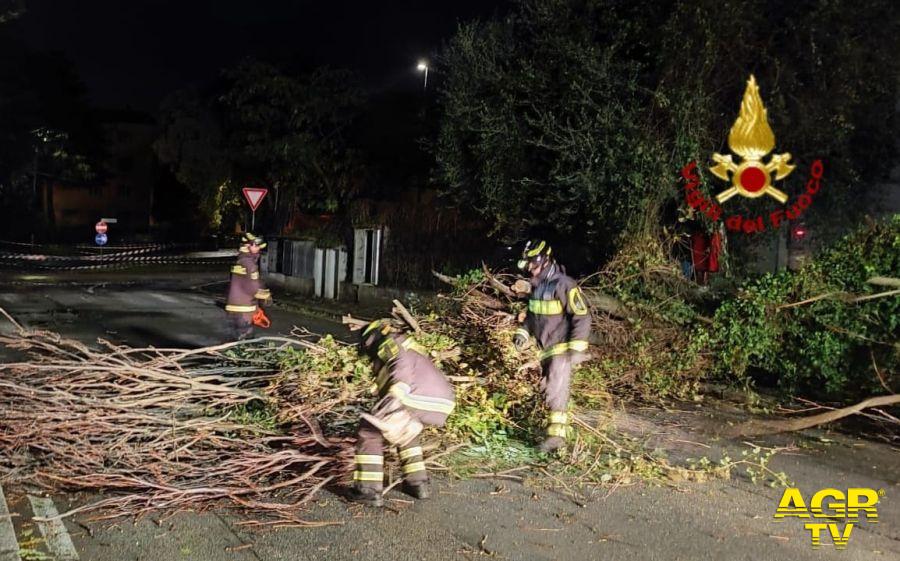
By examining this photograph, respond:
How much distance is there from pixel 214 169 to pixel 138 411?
86.9 feet

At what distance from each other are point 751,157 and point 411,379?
9.05 meters

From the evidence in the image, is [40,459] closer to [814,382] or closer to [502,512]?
[502,512]

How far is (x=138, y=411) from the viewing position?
624cm

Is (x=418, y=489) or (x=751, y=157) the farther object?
(x=751, y=157)

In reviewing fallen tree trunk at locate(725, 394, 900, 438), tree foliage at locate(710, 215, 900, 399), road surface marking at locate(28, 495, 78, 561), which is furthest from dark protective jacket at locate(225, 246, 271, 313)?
fallen tree trunk at locate(725, 394, 900, 438)

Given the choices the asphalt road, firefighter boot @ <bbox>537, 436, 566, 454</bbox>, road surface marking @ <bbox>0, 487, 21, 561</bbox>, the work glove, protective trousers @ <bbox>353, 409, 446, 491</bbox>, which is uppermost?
the work glove

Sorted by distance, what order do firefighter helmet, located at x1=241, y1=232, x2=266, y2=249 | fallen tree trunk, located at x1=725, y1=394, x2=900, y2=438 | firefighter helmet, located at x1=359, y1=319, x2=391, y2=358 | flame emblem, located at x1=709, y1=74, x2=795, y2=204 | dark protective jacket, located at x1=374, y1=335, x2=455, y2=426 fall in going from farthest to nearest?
1. flame emblem, located at x1=709, y1=74, x2=795, y2=204
2. firefighter helmet, located at x1=241, y1=232, x2=266, y2=249
3. fallen tree trunk, located at x1=725, y1=394, x2=900, y2=438
4. firefighter helmet, located at x1=359, y1=319, x2=391, y2=358
5. dark protective jacket, located at x1=374, y1=335, x2=455, y2=426

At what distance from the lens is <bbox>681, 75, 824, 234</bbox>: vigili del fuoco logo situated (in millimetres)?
11719

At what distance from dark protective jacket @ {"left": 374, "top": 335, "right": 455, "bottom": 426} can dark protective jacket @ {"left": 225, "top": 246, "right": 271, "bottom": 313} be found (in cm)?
529

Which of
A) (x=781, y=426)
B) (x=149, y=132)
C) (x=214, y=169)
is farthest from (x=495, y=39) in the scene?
(x=149, y=132)

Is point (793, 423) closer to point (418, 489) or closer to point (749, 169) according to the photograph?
point (418, 489)

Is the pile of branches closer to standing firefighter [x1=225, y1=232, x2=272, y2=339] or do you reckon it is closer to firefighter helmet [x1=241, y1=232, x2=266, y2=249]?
standing firefighter [x1=225, y1=232, x2=272, y2=339]

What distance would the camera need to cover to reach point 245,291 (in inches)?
399

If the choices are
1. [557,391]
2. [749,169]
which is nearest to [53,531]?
[557,391]
